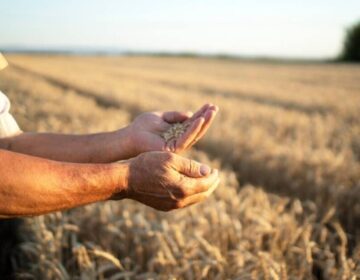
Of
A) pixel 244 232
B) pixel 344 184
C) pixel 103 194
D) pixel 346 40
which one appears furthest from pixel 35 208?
pixel 346 40

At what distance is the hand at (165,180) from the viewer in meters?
1.76

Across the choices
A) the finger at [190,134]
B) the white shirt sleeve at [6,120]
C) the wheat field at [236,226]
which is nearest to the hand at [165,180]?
the finger at [190,134]

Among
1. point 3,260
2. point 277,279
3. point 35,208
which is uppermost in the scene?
point 35,208

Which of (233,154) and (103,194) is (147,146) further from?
(233,154)

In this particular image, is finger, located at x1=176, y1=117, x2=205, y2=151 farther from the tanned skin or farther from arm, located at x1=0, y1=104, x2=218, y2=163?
arm, located at x1=0, y1=104, x2=218, y2=163

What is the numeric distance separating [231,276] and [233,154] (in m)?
3.25

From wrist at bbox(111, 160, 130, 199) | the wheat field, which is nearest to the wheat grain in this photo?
wrist at bbox(111, 160, 130, 199)

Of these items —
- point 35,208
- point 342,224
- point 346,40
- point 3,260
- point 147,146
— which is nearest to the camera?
point 35,208

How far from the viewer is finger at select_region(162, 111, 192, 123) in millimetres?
2406

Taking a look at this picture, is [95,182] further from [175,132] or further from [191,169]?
[175,132]

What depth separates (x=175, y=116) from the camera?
2.43m

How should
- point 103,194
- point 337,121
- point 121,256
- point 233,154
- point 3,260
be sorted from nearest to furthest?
point 103,194
point 121,256
point 3,260
point 233,154
point 337,121

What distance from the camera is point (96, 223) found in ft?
10.4

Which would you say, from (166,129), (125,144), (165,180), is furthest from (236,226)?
(165,180)
